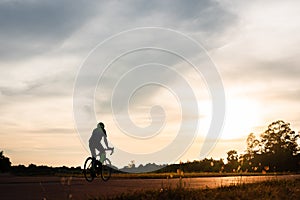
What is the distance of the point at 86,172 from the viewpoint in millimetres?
19625

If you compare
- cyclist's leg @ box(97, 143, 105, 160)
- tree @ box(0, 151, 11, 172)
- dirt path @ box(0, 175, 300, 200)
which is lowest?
dirt path @ box(0, 175, 300, 200)

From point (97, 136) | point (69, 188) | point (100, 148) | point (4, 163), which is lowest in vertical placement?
point (69, 188)

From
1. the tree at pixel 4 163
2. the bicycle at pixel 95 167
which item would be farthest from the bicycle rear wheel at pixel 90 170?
the tree at pixel 4 163

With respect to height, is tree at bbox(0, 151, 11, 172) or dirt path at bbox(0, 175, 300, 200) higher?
tree at bbox(0, 151, 11, 172)

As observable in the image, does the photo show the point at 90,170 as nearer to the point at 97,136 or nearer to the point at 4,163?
the point at 97,136

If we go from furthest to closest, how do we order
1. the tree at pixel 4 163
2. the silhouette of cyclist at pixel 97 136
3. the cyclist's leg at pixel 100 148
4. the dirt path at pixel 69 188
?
the tree at pixel 4 163 < the cyclist's leg at pixel 100 148 < the silhouette of cyclist at pixel 97 136 < the dirt path at pixel 69 188

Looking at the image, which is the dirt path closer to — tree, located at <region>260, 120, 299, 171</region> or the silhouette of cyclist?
the silhouette of cyclist

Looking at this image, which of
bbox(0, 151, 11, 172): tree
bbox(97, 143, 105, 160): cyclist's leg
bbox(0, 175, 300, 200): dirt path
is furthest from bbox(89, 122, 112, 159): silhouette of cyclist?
bbox(0, 151, 11, 172): tree

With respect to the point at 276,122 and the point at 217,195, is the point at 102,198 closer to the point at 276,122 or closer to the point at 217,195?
the point at 217,195

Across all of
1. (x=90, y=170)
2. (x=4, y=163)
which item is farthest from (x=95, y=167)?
(x=4, y=163)

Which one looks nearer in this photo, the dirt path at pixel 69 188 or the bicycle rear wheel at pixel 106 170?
the dirt path at pixel 69 188

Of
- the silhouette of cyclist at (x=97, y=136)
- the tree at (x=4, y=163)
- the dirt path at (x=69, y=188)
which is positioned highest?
the tree at (x=4, y=163)

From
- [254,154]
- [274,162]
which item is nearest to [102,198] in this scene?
[274,162]

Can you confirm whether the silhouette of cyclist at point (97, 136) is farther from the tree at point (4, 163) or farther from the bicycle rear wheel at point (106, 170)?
the tree at point (4, 163)
